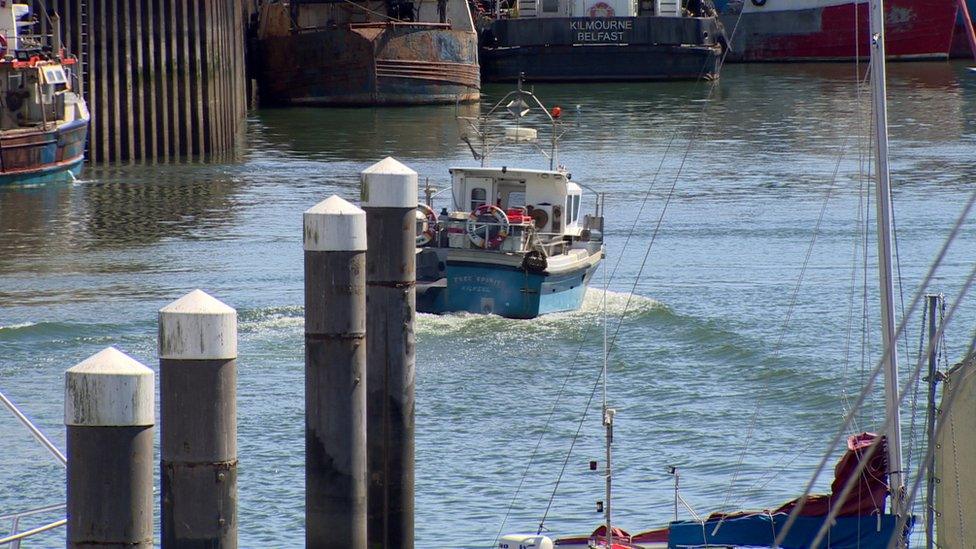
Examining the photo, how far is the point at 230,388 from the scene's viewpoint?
808 cm

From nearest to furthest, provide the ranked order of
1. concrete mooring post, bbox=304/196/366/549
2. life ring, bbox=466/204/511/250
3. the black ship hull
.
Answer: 1. concrete mooring post, bbox=304/196/366/549
2. life ring, bbox=466/204/511/250
3. the black ship hull

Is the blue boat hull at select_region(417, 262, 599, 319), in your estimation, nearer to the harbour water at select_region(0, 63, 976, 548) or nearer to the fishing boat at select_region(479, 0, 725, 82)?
the harbour water at select_region(0, 63, 976, 548)

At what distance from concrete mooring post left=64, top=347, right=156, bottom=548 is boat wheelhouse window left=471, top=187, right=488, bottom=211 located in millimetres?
17747

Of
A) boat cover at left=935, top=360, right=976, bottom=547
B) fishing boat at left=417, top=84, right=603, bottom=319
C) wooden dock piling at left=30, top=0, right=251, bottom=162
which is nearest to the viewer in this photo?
boat cover at left=935, top=360, right=976, bottom=547

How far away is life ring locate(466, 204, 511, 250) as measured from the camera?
78.1ft

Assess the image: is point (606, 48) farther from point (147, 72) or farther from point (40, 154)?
point (40, 154)

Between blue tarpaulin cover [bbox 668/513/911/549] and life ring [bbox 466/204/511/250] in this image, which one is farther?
life ring [bbox 466/204/511/250]

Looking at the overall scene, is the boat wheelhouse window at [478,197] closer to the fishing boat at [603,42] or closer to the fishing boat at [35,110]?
the fishing boat at [35,110]

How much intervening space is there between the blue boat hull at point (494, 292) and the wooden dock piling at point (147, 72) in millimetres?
16926

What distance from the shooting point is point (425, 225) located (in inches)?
951

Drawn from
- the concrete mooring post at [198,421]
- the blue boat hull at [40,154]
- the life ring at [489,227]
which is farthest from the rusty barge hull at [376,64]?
the concrete mooring post at [198,421]

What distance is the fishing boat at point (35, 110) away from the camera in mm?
36031

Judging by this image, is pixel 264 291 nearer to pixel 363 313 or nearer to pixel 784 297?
pixel 784 297

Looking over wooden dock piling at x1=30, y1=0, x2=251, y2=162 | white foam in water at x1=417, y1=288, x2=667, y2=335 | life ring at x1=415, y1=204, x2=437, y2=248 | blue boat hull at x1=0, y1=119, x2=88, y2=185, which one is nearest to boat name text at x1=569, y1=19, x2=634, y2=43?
wooden dock piling at x1=30, y1=0, x2=251, y2=162
